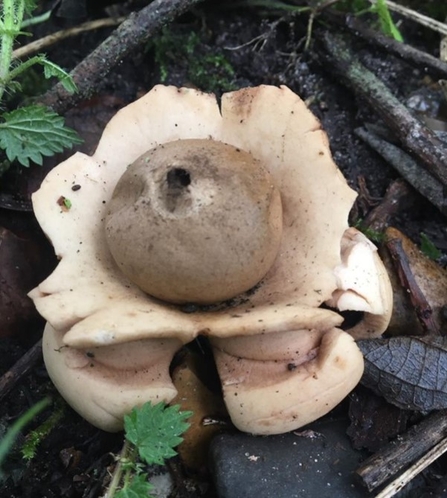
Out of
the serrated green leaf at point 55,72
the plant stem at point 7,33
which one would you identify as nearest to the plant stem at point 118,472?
the serrated green leaf at point 55,72

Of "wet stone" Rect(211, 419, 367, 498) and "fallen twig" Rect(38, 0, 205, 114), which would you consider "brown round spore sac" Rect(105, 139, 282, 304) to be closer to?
"wet stone" Rect(211, 419, 367, 498)

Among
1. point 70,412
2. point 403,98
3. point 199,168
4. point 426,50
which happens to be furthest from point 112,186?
point 426,50

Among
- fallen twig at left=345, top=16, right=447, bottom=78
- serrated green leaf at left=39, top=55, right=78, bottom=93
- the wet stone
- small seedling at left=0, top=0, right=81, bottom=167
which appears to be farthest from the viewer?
fallen twig at left=345, top=16, right=447, bottom=78

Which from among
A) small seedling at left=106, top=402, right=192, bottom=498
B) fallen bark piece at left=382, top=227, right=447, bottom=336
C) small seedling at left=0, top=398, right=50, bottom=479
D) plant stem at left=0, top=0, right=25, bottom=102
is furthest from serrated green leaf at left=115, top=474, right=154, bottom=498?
plant stem at left=0, top=0, right=25, bottom=102

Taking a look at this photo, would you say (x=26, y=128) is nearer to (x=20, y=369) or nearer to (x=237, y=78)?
(x=20, y=369)

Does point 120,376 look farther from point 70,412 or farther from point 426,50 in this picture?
point 426,50

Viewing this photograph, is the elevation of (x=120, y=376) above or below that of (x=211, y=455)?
above

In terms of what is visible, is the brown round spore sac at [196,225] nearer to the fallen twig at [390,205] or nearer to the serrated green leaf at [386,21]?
the fallen twig at [390,205]
